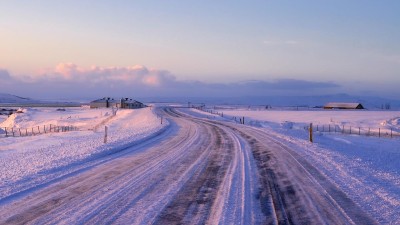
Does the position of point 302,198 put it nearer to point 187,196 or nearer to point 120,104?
point 187,196

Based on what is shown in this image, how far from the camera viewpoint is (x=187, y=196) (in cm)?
928

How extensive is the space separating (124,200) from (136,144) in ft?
45.0

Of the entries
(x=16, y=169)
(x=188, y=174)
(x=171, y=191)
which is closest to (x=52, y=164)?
(x=16, y=169)

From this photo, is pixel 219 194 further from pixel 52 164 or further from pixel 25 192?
pixel 52 164

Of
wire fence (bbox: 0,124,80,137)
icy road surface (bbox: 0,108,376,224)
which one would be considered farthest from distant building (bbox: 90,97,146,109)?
icy road surface (bbox: 0,108,376,224)

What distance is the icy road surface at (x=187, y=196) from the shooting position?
7436mm

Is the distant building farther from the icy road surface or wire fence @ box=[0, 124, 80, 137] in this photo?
the icy road surface

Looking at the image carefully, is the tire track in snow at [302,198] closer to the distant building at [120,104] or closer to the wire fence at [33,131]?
the wire fence at [33,131]

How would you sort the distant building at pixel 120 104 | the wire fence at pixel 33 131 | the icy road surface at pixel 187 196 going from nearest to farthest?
the icy road surface at pixel 187 196, the wire fence at pixel 33 131, the distant building at pixel 120 104

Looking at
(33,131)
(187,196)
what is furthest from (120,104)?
(187,196)

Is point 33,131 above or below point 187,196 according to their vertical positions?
below

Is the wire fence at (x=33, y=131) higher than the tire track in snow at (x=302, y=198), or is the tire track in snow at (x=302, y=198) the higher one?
the tire track in snow at (x=302, y=198)

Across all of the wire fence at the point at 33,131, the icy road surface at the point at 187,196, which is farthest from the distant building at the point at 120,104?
the icy road surface at the point at 187,196

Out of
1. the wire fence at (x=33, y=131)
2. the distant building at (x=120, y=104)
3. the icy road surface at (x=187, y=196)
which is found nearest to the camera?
the icy road surface at (x=187, y=196)
